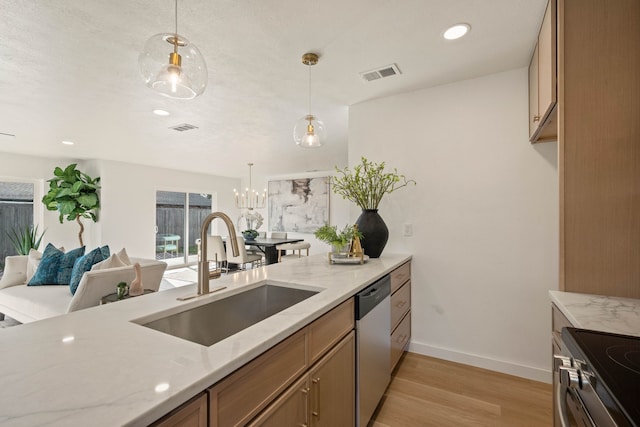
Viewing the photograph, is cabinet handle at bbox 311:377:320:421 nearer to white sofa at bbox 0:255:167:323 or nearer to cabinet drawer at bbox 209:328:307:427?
cabinet drawer at bbox 209:328:307:427

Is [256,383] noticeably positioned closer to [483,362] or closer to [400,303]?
[400,303]

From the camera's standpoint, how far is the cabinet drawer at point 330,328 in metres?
1.16

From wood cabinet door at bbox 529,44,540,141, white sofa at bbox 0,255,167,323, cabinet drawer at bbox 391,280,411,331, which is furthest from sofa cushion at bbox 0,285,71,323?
wood cabinet door at bbox 529,44,540,141

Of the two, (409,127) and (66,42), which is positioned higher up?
(66,42)

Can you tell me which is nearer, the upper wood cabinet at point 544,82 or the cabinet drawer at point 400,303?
the upper wood cabinet at point 544,82

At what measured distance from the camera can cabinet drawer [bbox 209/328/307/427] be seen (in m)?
0.74

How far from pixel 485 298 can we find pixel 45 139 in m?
5.97

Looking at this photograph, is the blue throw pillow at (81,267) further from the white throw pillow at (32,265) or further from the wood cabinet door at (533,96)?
the wood cabinet door at (533,96)

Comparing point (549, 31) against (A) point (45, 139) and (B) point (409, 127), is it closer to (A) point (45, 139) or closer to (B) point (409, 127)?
(B) point (409, 127)

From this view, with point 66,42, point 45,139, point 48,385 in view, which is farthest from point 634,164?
point 45,139

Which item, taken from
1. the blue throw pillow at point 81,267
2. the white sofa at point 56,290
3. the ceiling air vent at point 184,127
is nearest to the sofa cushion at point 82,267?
the blue throw pillow at point 81,267

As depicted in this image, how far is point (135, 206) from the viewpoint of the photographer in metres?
6.09

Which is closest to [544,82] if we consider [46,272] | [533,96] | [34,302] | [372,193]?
[533,96]

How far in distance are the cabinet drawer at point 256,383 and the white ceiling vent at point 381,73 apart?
210 centimetres
